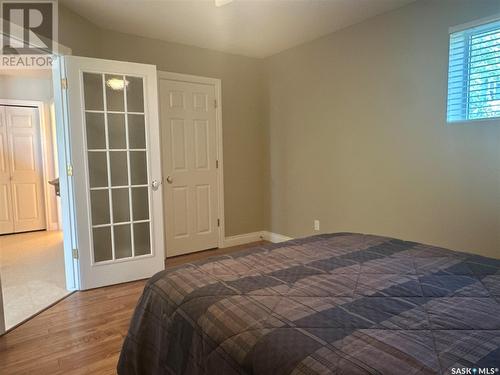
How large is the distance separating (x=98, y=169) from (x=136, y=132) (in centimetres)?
50

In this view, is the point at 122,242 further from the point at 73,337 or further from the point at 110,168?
the point at 73,337

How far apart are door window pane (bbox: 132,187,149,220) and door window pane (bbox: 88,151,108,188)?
299mm

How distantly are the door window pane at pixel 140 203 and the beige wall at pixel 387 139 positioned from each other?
1860 millimetres

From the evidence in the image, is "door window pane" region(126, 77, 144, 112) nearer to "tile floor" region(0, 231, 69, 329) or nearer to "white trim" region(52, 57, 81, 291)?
"white trim" region(52, 57, 81, 291)

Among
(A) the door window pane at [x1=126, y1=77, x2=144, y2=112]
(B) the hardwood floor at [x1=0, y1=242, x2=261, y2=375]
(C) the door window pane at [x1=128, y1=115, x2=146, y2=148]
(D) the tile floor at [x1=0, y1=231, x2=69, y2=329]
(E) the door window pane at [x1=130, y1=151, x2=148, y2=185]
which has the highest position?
(A) the door window pane at [x1=126, y1=77, x2=144, y2=112]

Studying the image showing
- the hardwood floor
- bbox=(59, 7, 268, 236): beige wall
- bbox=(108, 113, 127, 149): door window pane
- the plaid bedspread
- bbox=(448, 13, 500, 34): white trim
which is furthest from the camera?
bbox=(59, 7, 268, 236): beige wall

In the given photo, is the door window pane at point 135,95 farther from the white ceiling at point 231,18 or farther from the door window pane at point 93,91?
the white ceiling at point 231,18

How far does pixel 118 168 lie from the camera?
3.18 metres

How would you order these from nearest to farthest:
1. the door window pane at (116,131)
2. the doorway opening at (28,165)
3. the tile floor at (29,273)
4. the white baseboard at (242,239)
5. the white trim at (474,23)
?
the white trim at (474,23) → the tile floor at (29,273) → the door window pane at (116,131) → the white baseboard at (242,239) → the doorway opening at (28,165)

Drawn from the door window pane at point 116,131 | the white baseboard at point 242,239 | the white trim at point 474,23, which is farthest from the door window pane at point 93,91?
the white trim at point 474,23

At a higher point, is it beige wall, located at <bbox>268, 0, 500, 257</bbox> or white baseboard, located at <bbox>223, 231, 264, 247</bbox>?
beige wall, located at <bbox>268, 0, 500, 257</bbox>

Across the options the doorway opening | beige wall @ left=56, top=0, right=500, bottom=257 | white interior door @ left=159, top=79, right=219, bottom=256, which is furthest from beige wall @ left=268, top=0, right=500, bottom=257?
the doorway opening

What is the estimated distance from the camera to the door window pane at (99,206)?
3.09 m

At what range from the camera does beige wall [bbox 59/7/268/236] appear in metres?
3.80
